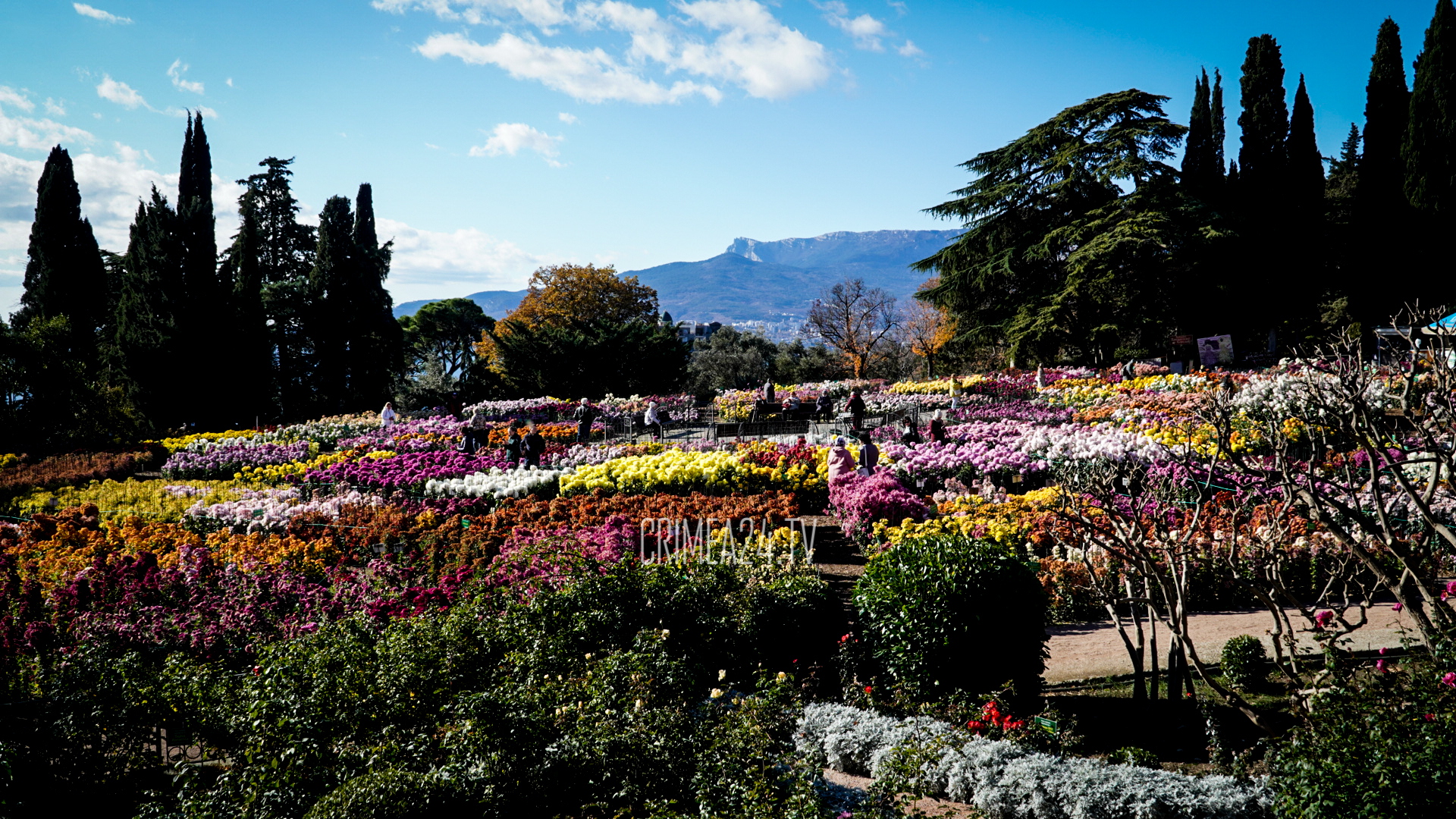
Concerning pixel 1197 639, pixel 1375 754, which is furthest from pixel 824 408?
pixel 1375 754

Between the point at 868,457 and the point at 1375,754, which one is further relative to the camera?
the point at 868,457

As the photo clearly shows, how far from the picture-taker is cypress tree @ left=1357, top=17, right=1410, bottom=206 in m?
27.3

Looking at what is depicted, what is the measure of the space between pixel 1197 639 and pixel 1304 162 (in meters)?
32.5

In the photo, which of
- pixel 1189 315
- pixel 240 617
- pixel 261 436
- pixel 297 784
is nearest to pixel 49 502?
pixel 261 436

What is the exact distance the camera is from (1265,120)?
31.0 metres

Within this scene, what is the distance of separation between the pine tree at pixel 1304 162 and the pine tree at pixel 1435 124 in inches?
176

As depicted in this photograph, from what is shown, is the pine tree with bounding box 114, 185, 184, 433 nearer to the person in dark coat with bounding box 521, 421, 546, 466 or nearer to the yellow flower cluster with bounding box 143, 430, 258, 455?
the yellow flower cluster with bounding box 143, 430, 258, 455

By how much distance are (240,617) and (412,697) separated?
2438mm

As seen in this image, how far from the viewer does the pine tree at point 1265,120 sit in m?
31.0

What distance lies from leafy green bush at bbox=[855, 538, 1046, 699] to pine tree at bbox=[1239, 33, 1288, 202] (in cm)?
3290

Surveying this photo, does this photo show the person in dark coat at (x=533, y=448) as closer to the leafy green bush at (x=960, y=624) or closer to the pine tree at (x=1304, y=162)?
the leafy green bush at (x=960, y=624)

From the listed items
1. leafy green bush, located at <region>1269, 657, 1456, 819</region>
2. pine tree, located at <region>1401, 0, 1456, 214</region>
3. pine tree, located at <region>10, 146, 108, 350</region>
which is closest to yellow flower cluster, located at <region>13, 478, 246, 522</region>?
leafy green bush, located at <region>1269, 657, 1456, 819</region>

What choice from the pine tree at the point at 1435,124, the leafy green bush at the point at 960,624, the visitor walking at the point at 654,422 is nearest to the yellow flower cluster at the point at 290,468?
the visitor walking at the point at 654,422

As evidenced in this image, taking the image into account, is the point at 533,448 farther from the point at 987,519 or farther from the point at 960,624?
the point at 960,624
